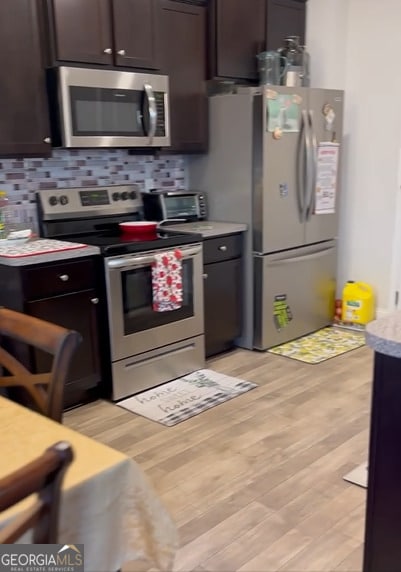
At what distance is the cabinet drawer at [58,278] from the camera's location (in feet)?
8.45

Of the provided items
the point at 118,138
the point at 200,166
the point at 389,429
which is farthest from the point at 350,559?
the point at 200,166

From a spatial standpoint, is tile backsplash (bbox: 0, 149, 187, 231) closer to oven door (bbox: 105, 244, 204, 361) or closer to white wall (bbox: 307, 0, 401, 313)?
oven door (bbox: 105, 244, 204, 361)

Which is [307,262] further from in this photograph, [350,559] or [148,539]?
[148,539]

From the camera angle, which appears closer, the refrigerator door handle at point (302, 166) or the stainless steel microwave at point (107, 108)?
the stainless steel microwave at point (107, 108)

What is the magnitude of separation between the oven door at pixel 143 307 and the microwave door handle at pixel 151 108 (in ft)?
2.33

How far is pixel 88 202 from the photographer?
3.33m

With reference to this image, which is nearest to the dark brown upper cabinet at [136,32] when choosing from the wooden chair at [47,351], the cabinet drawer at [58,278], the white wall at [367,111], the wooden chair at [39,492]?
the cabinet drawer at [58,278]

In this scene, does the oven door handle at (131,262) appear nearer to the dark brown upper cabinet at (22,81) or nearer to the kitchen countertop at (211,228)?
the kitchen countertop at (211,228)

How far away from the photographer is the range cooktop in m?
2.85

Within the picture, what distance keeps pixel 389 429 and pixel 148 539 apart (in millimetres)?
648

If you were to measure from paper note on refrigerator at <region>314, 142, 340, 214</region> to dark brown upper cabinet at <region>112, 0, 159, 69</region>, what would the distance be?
1.29m

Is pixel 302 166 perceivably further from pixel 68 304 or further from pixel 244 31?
pixel 68 304

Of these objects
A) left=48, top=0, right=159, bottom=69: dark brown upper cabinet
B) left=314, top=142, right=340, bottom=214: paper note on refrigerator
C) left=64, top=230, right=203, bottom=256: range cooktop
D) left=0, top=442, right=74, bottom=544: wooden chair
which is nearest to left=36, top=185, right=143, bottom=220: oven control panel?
left=64, top=230, right=203, bottom=256: range cooktop

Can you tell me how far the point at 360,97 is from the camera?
4160mm
